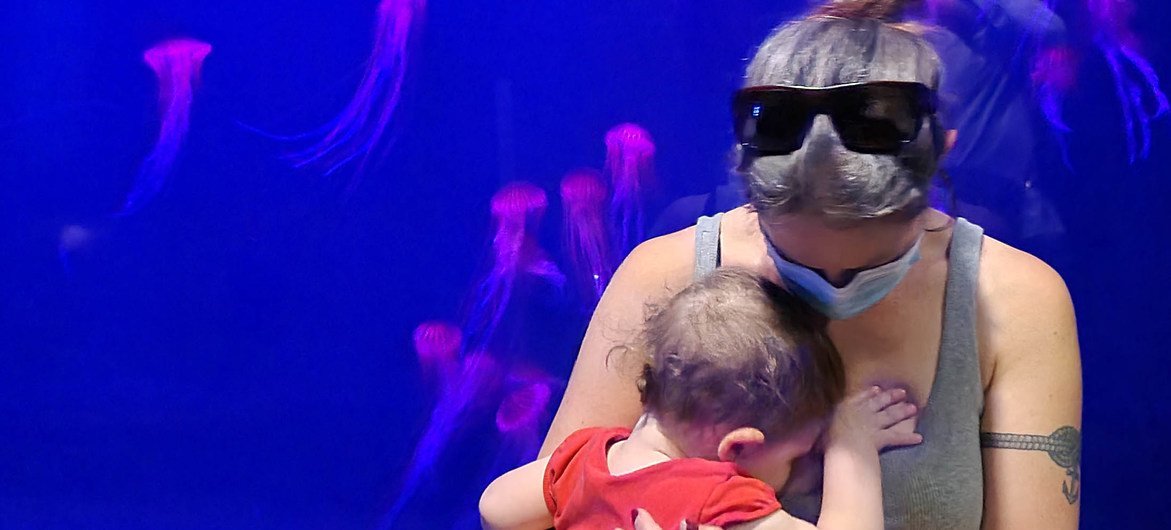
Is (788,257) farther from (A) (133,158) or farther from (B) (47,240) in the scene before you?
(B) (47,240)

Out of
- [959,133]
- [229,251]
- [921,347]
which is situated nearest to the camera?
[921,347]

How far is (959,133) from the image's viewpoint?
79.4 inches

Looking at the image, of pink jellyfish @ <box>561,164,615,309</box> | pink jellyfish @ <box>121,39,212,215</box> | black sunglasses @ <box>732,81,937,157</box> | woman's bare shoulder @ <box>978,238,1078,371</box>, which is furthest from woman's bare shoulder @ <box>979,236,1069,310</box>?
pink jellyfish @ <box>121,39,212,215</box>

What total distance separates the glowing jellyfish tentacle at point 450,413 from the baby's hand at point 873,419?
3.09ft

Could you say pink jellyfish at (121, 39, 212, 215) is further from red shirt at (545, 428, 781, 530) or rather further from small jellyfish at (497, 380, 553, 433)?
red shirt at (545, 428, 781, 530)

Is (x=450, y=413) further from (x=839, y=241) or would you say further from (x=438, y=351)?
(x=839, y=241)

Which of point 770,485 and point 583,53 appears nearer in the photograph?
point 770,485

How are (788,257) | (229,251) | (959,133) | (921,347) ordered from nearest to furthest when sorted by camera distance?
(788,257)
(921,347)
(959,133)
(229,251)

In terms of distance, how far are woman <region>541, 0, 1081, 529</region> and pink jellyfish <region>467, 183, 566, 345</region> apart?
51cm

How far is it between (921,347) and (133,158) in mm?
1676

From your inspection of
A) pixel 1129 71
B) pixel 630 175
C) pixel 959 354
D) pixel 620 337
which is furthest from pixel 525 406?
pixel 1129 71

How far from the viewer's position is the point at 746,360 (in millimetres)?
1376

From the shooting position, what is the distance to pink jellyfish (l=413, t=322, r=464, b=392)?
2.20 meters

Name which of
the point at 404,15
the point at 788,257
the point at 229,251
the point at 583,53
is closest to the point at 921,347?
the point at 788,257
